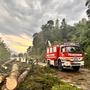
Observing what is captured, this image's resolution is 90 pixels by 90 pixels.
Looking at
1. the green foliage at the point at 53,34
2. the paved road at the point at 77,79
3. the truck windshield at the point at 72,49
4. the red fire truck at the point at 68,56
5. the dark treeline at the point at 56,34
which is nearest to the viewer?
the paved road at the point at 77,79

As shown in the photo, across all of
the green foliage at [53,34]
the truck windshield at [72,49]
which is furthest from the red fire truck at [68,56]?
the green foliage at [53,34]

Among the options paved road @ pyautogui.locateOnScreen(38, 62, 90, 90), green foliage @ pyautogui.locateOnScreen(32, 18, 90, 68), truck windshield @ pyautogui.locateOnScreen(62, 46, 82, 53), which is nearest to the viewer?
paved road @ pyautogui.locateOnScreen(38, 62, 90, 90)

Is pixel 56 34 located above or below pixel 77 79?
above

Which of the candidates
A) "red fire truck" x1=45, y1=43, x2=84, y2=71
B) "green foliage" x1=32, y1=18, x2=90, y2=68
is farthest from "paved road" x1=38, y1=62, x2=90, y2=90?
"green foliage" x1=32, y1=18, x2=90, y2=68

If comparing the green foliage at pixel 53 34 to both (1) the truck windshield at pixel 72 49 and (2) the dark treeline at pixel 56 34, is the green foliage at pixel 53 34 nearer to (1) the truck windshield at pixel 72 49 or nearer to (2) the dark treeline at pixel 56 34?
(2) the dark treeline at pixel 56 34

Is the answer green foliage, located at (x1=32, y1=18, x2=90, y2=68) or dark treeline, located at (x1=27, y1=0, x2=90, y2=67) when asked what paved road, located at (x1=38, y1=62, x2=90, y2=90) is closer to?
dark treeline, located at (x1=27, y1=0, x2=90, y2=67)

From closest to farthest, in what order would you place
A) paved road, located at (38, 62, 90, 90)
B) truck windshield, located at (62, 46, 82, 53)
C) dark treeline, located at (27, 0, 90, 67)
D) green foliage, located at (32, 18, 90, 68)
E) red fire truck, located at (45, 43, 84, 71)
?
paved road, located at (38, 62, 90, 90)
red fire truck, located at (45, 43, 84, 71)
truck windshield, located at (62, 46, 82, 53)
dark treeline, located at (27, 0, 90, 67)
green foliage, located at (32, 18, 90, 68)

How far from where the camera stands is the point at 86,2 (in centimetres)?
5403

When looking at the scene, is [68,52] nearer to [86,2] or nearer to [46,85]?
[46,85]

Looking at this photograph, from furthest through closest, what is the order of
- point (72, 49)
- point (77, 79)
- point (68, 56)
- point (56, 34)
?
point (56, 34)
point (72, 49)
point (68, 56)
point (77, 79)

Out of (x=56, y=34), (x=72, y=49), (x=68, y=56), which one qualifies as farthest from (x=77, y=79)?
(x=56, y=34)

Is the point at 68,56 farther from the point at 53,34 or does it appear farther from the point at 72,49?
the point at 53,34

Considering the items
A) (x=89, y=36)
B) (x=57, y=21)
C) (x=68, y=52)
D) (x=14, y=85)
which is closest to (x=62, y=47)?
(x=68, y=52)

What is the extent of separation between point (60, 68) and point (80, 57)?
2449 mm
